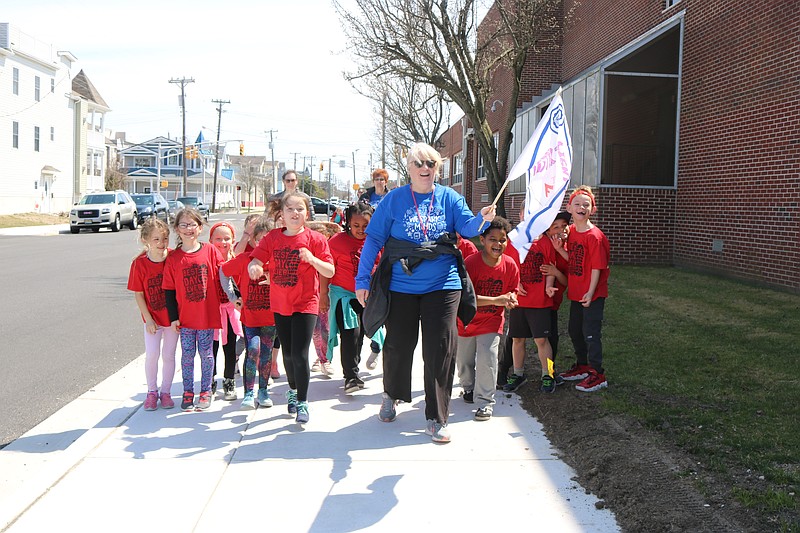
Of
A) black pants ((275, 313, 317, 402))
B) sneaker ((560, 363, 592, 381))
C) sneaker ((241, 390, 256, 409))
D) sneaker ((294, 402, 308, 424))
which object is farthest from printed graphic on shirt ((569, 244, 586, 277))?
sneaker ((241, 390, 256, 409))

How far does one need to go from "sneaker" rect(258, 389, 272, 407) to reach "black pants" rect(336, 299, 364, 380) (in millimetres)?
740

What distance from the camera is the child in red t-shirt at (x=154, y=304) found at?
5.59 metres

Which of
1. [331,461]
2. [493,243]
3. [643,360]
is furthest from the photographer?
[643,360]

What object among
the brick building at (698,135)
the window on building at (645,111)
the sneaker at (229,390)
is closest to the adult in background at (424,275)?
the sneaker at (229,390)

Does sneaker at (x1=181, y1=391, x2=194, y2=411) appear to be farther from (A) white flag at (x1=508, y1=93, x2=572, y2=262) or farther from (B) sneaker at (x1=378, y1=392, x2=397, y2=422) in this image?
(A) white flag at (x1=508, y1=93, x2=572, y2=262)

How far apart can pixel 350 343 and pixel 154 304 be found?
1.68m

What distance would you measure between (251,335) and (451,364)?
5.74 ft

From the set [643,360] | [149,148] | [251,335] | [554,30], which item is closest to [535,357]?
[643,360]

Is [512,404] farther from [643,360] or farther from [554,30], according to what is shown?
[554,30]

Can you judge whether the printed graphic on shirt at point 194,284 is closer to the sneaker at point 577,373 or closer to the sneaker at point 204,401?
the sneaker at point 204,401

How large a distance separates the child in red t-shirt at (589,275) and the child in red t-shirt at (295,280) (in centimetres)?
205

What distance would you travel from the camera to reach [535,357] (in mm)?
7520

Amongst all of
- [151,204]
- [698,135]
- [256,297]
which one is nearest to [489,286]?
[256,297]

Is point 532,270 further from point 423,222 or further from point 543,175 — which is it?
point 423,222
